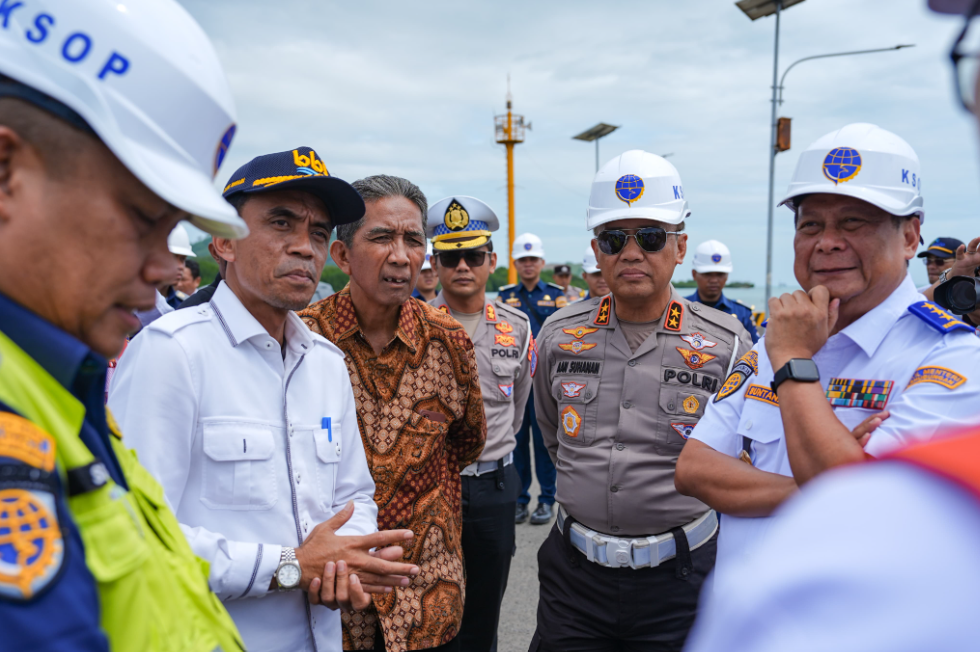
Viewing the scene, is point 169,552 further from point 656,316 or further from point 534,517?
point 534,517

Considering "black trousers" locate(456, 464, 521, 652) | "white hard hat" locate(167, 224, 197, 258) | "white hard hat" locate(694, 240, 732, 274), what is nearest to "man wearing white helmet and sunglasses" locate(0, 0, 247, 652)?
"black trousers" locate(456, 464, 521, 652)

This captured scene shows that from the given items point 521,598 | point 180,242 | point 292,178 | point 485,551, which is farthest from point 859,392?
point 180,242

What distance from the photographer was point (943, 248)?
6551 mm

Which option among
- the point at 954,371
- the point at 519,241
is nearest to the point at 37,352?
the point at 954,371

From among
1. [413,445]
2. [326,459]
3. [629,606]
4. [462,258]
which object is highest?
[462,258]

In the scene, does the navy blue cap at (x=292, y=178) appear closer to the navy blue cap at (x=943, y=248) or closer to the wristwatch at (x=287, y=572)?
the wristwatch at (x=287, y=572)

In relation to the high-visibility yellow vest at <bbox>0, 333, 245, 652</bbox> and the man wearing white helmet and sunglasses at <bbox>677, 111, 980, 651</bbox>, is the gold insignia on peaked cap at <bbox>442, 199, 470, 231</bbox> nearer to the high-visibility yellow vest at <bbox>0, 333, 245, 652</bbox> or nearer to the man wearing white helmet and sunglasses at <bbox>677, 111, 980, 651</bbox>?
the man wearing white helmet and sunglasses at <bbox>677, 111, 980, 651</bbox>

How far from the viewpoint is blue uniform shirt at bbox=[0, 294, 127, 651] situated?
67cm

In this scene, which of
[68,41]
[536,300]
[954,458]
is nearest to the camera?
[954,458]

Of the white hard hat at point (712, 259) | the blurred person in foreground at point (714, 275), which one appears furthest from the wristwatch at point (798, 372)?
the white hard hat at point (712, 259)

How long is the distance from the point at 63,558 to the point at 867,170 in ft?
7.21

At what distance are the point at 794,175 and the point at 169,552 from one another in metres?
2.11

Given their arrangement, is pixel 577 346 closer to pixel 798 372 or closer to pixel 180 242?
pixel 798 372

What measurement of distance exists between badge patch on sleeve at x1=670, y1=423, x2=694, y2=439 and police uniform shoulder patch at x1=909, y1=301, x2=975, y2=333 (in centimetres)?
107
